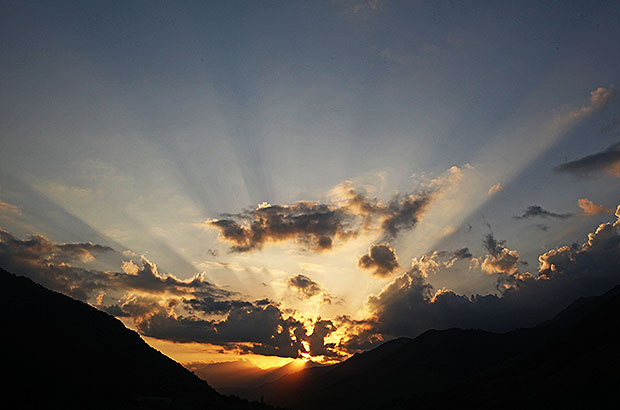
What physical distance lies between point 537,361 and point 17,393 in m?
189

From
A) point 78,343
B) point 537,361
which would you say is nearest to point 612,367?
point 537,361

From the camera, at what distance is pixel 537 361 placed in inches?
6501

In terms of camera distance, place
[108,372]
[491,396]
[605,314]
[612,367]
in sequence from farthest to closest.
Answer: [605,314]
[491,396]
[108,372]
[612,367]

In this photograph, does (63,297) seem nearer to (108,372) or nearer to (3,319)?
(3,319)

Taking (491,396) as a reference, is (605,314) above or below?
above

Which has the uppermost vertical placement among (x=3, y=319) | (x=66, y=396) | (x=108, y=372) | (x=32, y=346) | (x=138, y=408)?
(x=3, y=319)

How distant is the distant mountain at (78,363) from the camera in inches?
3893

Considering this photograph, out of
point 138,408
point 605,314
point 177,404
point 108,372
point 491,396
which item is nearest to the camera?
point 138,408

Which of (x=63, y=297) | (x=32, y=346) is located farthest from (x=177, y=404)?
(x=63, y=297)

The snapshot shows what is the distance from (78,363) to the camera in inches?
4813

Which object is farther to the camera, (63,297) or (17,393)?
(63,297)

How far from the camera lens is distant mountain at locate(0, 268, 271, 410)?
98881 mm

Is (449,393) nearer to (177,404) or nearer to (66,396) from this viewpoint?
(177,404)

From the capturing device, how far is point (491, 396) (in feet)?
461
